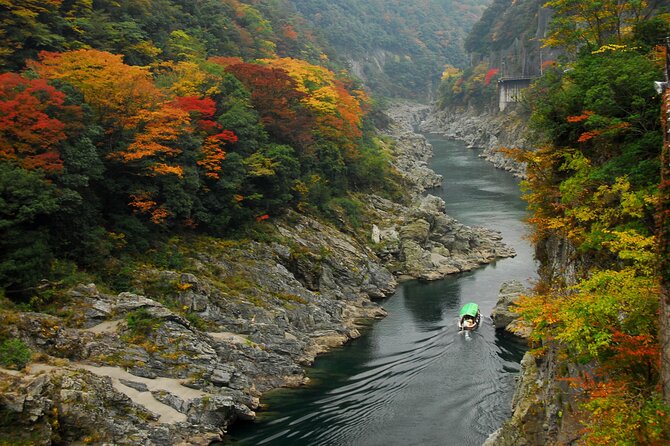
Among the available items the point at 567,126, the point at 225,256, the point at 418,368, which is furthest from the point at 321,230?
the point at 567,126

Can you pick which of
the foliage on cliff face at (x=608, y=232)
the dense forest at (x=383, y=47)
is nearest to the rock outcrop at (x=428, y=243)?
the foliage on cliff face at (x=608, y=232)

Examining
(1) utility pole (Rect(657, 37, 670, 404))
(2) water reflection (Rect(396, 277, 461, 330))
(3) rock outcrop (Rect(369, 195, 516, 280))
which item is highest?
(1) utility pole (Rect(657, 37, 670, 404))

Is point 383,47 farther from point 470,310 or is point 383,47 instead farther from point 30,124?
point 30,124

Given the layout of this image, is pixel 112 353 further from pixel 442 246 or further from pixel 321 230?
pixel 442 246

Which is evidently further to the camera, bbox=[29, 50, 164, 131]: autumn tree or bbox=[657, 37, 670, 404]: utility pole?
bbox=[29, 50, 164, 131]: autumn tree

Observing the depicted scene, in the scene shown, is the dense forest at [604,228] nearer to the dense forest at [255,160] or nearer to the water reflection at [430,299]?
the dense forest at [255,160]

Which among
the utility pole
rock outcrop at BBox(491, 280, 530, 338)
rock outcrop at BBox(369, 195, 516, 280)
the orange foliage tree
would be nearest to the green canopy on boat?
rock outcrop at BBox(491, 280, 530, 338)

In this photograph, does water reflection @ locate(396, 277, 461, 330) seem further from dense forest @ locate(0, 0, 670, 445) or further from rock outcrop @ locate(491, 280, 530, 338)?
dense forest @ locate(0, 0, 670, 445)

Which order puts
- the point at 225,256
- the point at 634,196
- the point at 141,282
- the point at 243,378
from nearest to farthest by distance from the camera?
the point at 634,196 < the point at 243,378 < the point at 141,282 < the point at 225,256
